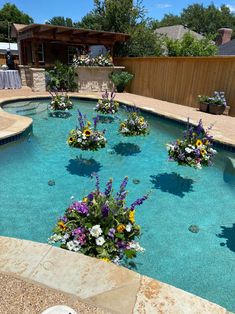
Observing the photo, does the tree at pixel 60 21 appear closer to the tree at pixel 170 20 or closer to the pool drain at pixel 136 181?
the tree at pixel 170 20

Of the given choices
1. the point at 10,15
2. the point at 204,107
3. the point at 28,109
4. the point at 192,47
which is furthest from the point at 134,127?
the point at 10,15

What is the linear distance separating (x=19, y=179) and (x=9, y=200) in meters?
0.81

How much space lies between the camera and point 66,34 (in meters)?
15.6

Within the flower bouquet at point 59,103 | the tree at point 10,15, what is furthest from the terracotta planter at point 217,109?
the tree at point 10,15

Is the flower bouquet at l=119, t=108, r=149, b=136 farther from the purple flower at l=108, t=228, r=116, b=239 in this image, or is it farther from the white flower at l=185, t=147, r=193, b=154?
the purple flower at l=108, t=228, r=116, b=239

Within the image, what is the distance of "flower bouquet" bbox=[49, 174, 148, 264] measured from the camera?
2.80 meters

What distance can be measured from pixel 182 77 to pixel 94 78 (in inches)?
224

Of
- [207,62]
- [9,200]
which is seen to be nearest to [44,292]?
[9,200]

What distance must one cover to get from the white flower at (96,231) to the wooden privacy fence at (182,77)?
970cm

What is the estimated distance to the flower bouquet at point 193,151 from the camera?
477 cm

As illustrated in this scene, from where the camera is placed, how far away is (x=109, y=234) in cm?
282

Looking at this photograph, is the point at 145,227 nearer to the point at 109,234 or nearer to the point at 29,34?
the point at 109,234

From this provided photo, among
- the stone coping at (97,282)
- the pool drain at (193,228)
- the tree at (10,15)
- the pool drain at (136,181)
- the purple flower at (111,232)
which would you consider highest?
the tree at (10,15)

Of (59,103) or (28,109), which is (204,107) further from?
(28,109)
